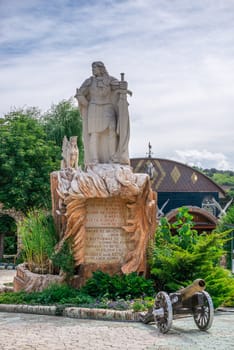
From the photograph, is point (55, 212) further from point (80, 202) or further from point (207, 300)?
point (207, 300)

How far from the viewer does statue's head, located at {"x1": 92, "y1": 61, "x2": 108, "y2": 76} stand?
12117mm

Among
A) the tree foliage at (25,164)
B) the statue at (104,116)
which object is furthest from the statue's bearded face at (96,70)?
the tree foliage at (25,164)

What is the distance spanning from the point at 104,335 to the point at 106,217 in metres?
3.85

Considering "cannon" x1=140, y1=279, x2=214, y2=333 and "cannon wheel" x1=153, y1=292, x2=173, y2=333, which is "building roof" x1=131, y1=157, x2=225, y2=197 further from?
"cannon wheel" x1=153, y1=292, x2=173, y2=333

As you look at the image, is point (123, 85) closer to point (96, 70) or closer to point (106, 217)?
point (96, 70)

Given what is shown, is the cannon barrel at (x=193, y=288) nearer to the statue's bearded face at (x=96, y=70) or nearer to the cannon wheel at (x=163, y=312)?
the cannon wheel at (x=163, y=312)

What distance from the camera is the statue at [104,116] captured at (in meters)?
12.1

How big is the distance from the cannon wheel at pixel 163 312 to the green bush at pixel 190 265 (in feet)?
7.53

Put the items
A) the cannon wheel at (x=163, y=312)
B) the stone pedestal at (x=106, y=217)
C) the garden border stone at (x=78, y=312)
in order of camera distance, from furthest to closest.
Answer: the stone pedestal at (x=106, y=217) < the garden border stone at (x=78, y=312) < the cannon wheel at (x=163, y=312)

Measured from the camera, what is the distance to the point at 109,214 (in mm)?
11555

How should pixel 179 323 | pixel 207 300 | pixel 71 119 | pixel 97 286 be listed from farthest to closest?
pixel 71 119 < pixel 97 286 < pixel 179 323 < pixel 207 300

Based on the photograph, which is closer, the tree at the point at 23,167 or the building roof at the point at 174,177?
the tree at the point at 23,167

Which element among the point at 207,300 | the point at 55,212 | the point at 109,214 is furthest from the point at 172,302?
the point at 55,212

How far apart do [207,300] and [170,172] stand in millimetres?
30933
